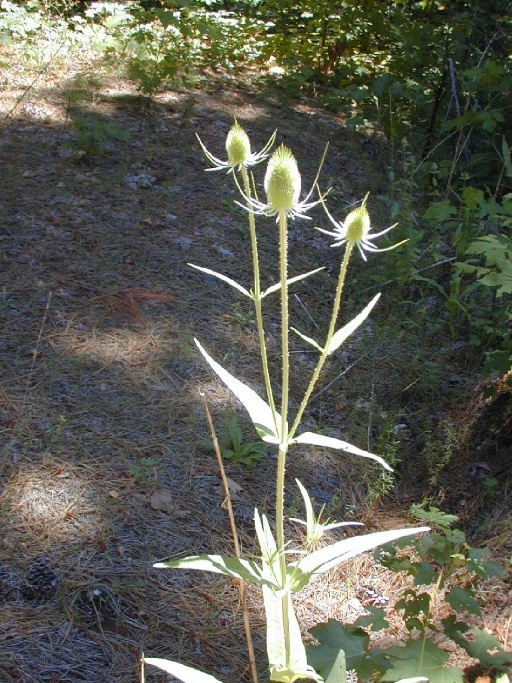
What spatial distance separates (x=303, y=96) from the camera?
209 inches

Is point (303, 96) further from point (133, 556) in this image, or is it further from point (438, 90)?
point (133, 556)

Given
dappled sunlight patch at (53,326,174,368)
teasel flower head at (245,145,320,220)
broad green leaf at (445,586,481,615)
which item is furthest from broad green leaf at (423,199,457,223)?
teasel flower head at (245,145,320,220)

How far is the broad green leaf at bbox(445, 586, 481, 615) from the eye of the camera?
1727 millimetres

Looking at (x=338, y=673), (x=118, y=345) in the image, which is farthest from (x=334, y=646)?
(x=118, y=345)

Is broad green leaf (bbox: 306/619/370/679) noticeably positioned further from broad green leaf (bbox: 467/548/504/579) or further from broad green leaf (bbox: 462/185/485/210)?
broad green leaf (bbox: 462/185/485/210)

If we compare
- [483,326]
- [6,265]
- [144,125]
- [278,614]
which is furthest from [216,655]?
[144,125]

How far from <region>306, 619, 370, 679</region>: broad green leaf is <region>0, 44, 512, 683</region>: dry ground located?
30cm

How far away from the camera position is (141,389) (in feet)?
8.66

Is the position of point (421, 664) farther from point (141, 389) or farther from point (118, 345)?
point (118, 345)

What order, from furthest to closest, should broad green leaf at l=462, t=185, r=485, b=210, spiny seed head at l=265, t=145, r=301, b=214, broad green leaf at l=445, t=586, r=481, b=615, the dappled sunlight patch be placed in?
broad green leaf at l=462, t=185, r=485, b=210
the dappled sunlight patch
broad green leaf at l=445, t=586, r=481, b=615
spiny seed head at l=265, t=145, r=301, b=214

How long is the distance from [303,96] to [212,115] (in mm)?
1003

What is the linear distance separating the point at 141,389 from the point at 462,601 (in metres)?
1.42

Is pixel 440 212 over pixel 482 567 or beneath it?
over

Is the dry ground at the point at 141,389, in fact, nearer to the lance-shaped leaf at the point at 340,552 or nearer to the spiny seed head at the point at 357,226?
the lance-shaped leaf at the point at 340,552
